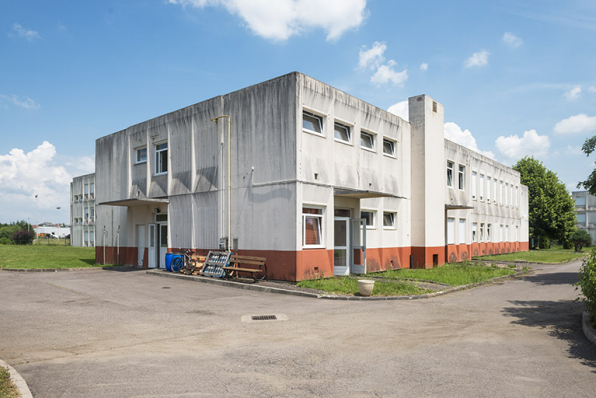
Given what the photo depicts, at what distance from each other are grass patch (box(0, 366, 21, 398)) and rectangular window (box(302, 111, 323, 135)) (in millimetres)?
13034

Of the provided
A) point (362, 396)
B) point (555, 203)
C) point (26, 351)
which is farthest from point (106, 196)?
point (555, 203)

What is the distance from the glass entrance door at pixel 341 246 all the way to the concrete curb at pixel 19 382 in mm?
13935

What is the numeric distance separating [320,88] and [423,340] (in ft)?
39.1

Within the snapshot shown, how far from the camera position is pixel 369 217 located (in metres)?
21.4

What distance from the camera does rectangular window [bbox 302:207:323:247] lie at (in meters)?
16.8

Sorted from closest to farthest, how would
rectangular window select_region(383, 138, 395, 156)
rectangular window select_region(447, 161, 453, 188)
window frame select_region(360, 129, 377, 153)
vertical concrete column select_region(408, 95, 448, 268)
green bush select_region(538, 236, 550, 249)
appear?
window frame select_region(360, 129, 377, 153)
rectangular window select_region(383, 138, 395, 156)
vertical concrete column select_region(408, 95, 448, 268)
rectangular window select_region(447, 161, 453, 188)
green bush select_region(538, 236, 550, 249)

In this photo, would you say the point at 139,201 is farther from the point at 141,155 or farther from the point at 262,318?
the point at 262,318

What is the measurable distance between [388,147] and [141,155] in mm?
12718

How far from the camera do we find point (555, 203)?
176ft

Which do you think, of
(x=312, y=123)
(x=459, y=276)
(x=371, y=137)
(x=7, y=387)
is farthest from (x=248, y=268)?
(x=7, y=387)

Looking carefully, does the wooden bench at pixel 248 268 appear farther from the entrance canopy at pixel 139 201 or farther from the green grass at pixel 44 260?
the green grass at pixel 44 260

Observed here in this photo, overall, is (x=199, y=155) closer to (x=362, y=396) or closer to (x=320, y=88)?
(x=320, y=88)

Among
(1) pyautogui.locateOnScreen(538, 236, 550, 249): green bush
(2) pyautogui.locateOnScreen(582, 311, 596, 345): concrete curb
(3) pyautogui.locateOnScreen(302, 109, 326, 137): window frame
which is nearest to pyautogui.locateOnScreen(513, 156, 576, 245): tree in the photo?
(1) pyautogui.locateOnScreen(538, 236, 550, 249): green bush

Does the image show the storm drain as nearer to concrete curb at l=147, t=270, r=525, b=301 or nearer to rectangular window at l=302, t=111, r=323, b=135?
concrete curb at l=147, t=270, r=525, b=301
